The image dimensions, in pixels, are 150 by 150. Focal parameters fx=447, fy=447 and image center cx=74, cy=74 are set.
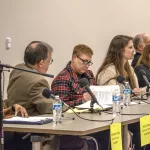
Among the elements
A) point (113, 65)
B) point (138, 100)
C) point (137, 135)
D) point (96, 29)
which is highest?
point (96, 29)

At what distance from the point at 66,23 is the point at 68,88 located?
6.70 feet

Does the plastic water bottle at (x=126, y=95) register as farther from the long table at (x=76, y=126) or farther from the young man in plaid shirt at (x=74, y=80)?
the long table at (x=76, y=126)

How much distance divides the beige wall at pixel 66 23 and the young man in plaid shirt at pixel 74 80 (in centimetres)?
116

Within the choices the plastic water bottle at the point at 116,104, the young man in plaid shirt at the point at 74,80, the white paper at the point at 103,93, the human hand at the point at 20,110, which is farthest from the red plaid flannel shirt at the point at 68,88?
the human hand at the point at 20,110

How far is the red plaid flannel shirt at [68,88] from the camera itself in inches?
150

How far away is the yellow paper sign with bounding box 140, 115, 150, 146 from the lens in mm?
3037

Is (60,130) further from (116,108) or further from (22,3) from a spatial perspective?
(22,3)

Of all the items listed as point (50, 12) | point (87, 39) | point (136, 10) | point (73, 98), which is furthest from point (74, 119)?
point (136, 10)

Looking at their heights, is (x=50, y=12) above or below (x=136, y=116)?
above

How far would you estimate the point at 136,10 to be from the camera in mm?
6867

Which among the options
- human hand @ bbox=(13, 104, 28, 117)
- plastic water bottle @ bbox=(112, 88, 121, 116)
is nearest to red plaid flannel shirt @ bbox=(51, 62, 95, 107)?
plastic water bottle @ bbox=(112, 88, 121, 116)

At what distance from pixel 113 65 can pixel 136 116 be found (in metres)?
1.41

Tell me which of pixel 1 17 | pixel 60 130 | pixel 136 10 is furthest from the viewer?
pixel 136 10

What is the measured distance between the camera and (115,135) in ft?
8.92
